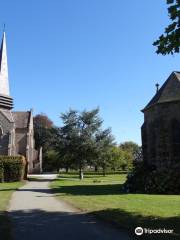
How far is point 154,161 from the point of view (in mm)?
30156

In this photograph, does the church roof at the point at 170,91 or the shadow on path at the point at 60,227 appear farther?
the church roof at the point at 170,91

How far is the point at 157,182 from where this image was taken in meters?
25.3

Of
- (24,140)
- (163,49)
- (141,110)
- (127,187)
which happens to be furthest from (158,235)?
(24,140)

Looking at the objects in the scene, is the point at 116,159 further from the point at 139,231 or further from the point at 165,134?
the point at 139,231

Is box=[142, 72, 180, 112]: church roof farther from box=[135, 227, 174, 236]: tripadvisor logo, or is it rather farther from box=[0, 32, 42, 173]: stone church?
box=[0, 32, 42, 173]: stone church

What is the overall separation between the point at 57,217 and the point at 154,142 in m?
18.2

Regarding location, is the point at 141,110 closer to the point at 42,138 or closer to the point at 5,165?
the point at 5,165

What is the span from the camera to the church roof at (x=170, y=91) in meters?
29.1

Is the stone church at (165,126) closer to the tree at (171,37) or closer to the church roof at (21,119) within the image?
the tree at (171,37)

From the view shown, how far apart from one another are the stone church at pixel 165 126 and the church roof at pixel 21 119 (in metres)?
37.2

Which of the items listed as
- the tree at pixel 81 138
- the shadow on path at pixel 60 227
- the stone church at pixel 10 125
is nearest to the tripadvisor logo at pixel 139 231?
the shadow on path at pixel 60 227

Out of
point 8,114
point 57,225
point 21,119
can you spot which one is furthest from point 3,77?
point 57,225

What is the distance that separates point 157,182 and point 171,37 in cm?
1546

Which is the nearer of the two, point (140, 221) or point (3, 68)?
point (140, 221)
